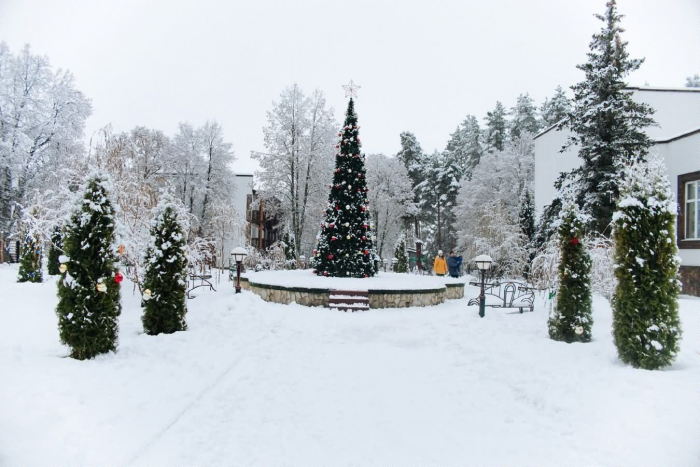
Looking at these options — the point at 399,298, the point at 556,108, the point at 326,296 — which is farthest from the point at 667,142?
the point at 556,108

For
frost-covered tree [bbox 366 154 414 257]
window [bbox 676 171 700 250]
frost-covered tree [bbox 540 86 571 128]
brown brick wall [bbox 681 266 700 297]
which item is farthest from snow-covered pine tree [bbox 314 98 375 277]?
frost-covered tree [bbox 540 86 571 128]

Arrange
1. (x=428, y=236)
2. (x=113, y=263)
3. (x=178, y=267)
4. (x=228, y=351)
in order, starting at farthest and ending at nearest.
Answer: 1. (x=428, y=236)
2. (x=178, y=267)
3. (x=228, y=351)
4. (x=113, y=263)

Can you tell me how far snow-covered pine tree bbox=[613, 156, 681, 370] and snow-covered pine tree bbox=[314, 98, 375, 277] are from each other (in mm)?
9036

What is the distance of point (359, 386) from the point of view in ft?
16.7

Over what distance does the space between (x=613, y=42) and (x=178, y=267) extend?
60.9ft

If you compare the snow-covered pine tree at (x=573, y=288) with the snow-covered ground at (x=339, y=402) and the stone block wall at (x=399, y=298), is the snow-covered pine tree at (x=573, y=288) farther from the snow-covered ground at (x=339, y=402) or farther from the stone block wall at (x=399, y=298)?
the stone block wall at (x=399, y=298)

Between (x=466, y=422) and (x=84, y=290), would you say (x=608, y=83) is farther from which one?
(x=84, y=290)

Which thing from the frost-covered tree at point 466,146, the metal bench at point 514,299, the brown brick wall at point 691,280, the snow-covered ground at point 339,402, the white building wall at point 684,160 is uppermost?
the frost-covered tree at point 466,146

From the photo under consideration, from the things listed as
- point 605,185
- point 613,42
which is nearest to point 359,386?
Result: point 605,185

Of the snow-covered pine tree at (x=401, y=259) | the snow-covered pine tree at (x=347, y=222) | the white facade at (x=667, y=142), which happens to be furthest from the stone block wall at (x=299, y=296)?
the snow-covered pine tree at (x=401, y=259)

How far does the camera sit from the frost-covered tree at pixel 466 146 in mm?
41188

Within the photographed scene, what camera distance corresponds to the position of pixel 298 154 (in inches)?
1039

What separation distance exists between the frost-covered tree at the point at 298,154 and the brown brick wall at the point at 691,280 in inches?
762

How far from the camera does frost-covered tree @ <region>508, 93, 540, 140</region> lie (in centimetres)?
3800
